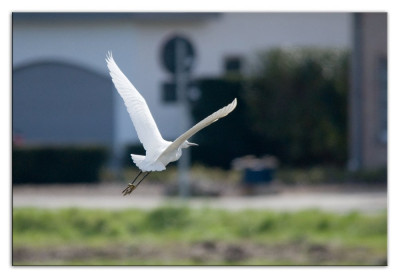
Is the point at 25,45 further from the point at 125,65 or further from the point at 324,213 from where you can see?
the point at 324,213

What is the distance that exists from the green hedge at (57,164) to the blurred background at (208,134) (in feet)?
0.09

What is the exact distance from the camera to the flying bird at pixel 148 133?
401 cm

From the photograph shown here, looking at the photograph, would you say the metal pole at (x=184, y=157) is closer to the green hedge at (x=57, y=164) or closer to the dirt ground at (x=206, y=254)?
the green hedge at (x=57, y=164)

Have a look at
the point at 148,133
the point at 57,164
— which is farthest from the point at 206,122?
the point at 57,164

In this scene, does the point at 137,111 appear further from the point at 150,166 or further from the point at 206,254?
the point at 206,254

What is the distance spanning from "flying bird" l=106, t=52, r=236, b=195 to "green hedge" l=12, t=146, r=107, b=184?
15.3 metres

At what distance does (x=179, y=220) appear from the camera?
51.8 ft

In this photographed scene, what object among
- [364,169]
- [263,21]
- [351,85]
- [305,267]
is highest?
[263,21]

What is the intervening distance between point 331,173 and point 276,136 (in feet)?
9.12

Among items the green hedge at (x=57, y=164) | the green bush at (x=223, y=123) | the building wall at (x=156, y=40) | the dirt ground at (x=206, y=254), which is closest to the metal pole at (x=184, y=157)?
the green bush at (x=223, y=123)

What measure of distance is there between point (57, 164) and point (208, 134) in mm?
3705

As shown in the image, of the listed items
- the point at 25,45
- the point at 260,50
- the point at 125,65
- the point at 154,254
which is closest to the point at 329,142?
the point at 260,50

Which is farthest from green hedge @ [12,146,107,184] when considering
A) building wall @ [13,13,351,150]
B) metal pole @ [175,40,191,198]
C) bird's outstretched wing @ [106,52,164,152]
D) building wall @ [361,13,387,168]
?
bird's outstretched wing @ [106,52,164,152]

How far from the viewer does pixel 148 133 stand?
15.7 feet
